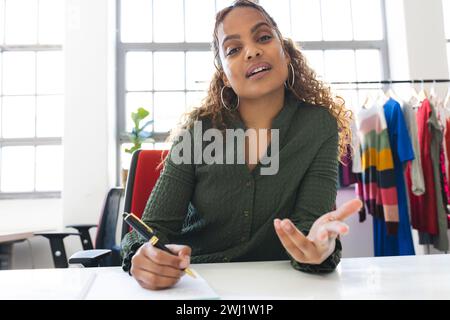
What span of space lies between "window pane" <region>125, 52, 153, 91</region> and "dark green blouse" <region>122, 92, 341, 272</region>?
2.36 meters

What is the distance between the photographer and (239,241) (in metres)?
0.93

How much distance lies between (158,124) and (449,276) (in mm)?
2716

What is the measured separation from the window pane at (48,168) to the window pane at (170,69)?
3.41 feet

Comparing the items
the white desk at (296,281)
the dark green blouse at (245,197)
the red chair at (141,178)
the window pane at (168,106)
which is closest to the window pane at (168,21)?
the window pane at (168,106)

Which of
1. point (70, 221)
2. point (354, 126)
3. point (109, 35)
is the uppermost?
point (109, 35)

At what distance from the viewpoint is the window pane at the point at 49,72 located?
3.14 m

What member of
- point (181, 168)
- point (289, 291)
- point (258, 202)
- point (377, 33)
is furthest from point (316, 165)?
point (377, 33)

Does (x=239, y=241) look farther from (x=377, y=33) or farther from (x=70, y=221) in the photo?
(x=377, y=33)

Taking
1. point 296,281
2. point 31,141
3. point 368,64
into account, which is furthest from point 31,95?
point 296,281

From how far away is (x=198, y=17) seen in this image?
10.6 ft

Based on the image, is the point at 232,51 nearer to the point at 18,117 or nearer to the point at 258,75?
the point at 258,75

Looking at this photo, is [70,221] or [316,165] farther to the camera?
[70,221]
